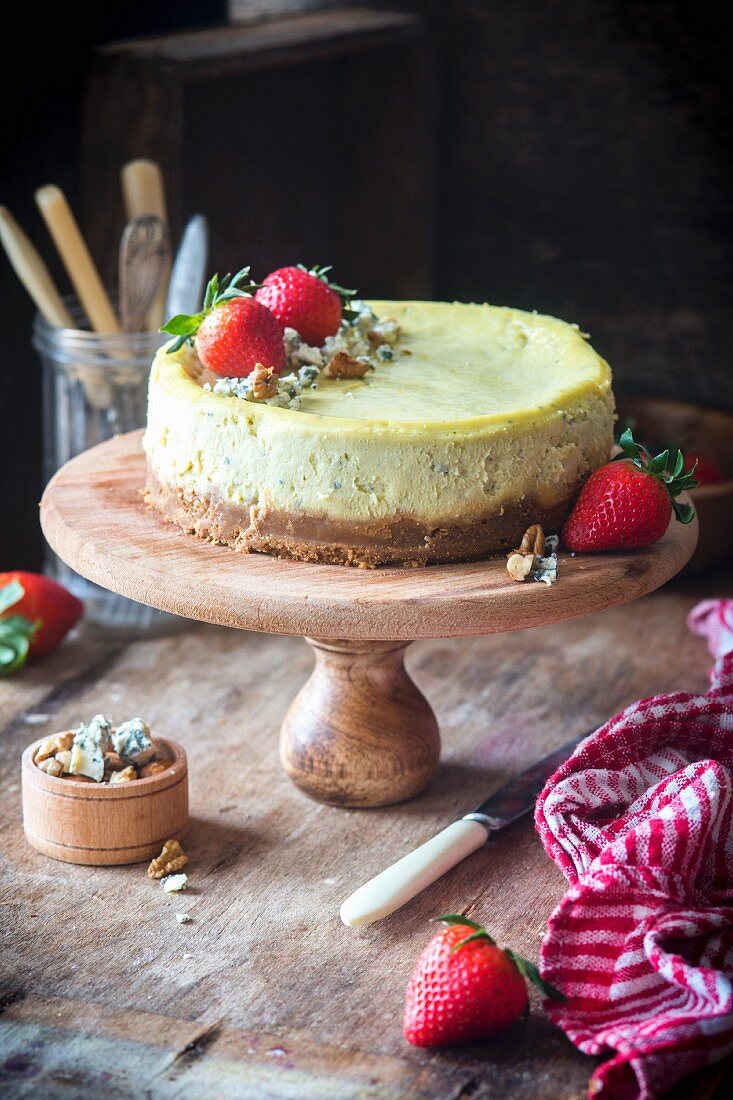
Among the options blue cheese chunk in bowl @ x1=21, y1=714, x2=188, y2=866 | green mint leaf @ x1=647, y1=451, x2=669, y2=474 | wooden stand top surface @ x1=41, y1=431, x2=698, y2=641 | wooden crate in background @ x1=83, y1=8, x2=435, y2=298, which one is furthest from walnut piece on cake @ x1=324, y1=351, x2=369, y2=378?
wooden crate in background @ x1=83, y1=8, x2=435, y2=298

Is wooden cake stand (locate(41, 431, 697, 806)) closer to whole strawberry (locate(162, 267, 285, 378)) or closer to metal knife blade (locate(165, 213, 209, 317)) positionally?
whole strawberry (locate(162, 267, 285, 378))

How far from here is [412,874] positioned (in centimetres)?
143

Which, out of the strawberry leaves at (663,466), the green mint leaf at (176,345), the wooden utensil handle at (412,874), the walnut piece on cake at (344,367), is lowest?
the wooden utensil handle at (412,874)

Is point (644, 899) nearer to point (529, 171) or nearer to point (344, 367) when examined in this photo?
point (344, 367)

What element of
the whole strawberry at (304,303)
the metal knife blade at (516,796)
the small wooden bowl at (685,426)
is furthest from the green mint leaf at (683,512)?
the small wooden bowl at (685,426)

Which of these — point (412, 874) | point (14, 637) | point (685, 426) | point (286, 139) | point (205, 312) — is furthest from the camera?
point (286, 139)

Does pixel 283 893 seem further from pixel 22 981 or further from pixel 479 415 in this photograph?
pixel 479 415

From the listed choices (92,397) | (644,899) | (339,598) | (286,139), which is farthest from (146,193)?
(644,899)

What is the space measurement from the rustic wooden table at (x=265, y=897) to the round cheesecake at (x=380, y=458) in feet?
1.17

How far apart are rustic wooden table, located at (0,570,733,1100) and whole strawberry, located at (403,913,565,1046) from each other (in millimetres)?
35

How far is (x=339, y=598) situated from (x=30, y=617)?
78 centimetres

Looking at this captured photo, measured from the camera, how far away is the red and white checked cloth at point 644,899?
120 centimetres

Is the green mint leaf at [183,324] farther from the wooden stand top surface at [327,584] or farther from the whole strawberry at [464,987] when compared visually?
the whole strawberry at [464,987]

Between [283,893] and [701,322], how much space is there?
1.55 meters
